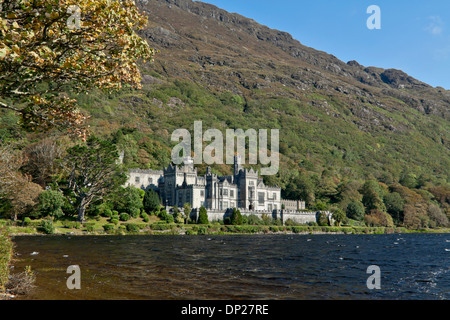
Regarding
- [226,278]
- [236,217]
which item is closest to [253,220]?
[236,217]

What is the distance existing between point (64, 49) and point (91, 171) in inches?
2350

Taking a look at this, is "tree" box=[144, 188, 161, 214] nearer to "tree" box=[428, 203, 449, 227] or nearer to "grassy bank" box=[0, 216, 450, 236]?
"grassy bank" box=[0, 216, 450, 236]

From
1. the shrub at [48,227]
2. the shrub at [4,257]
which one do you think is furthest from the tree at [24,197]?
the shrub at [4,257]

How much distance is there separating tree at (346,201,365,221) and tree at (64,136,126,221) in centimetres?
6885

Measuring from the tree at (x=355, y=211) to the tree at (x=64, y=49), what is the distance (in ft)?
345

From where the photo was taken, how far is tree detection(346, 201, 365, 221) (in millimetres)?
109938

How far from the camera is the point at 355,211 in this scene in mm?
110250

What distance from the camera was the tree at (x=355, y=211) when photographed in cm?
10994

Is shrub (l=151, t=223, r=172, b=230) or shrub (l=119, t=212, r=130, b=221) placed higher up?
shrub (l=119, t=212, r=130, b=221)

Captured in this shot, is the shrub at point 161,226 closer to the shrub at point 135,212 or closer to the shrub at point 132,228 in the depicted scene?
the shrub at point 132,228

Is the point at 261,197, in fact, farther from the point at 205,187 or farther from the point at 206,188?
the point at 205,187

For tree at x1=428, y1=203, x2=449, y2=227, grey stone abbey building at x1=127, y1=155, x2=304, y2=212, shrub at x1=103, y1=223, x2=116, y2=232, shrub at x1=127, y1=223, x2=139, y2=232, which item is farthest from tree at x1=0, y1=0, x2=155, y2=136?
tree at x1=428, y1=203, x2=449, y2=227

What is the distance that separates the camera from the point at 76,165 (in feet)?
234
